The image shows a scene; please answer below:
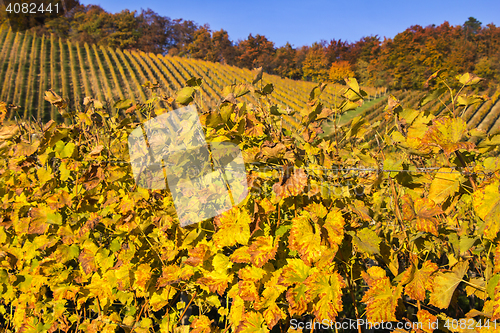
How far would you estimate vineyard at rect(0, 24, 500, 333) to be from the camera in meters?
1.02

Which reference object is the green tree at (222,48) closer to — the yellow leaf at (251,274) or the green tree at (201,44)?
the green tree at (201,44)

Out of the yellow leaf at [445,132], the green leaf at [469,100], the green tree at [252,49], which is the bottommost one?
the yellow leaf at [445,132]

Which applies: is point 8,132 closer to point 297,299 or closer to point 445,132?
point 297,299

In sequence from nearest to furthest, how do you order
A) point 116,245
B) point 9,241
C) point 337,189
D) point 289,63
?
point 337,189 < point 116,245 < point 9,241 < point 289,63

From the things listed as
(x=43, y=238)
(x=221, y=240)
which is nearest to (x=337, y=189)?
(x=221, y=240)

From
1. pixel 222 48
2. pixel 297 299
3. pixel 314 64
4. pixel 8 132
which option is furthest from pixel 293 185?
pixel 222 48

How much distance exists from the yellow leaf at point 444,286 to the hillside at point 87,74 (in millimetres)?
19332

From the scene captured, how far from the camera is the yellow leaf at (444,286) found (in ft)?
3.36

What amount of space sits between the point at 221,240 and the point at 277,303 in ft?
1.10

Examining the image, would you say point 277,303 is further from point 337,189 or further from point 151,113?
point 151,113

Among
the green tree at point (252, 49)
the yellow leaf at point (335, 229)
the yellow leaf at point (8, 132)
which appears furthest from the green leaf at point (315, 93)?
the green tree at point (252, 49)

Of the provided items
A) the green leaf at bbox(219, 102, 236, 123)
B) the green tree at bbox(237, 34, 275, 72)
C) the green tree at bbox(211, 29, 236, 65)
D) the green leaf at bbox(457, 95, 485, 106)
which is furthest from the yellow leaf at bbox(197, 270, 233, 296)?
the green tree at bbox(211, 29, 236, 65)

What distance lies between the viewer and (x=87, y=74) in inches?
1123

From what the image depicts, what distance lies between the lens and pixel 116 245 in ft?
5.15
